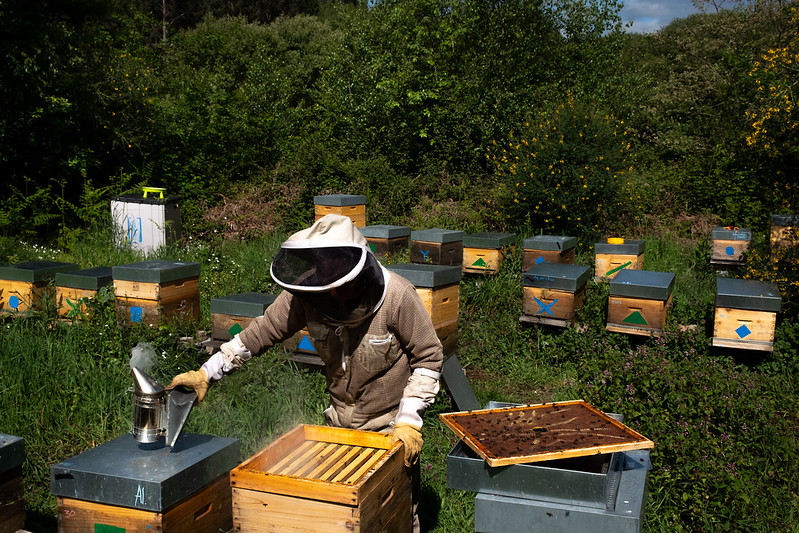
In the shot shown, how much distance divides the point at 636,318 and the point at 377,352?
3224mm

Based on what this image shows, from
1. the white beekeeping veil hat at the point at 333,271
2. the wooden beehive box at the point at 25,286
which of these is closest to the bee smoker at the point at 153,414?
the white beekeeping veil hat at the point at 333,271

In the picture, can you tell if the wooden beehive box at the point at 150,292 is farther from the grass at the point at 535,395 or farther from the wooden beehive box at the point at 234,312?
the wooden beehive box at the point at 234,312

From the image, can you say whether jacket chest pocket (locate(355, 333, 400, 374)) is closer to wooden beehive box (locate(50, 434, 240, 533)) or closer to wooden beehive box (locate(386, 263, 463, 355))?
wooden beehive box (locate(50, 434, 240, 533))

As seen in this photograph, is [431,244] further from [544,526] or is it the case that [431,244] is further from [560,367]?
[544,526]

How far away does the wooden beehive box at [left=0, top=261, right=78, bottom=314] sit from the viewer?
201 inches

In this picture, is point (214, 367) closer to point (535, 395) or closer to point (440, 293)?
point (440, 293)

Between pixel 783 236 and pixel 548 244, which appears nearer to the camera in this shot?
pixel 548 244

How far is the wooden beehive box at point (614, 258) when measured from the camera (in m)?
6.46

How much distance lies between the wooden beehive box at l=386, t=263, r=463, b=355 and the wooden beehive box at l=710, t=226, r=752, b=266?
427 cm

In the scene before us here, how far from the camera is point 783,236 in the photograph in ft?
22.3

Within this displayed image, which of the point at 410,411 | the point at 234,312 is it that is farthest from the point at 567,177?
the point at 410,411

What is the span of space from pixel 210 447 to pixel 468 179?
906 centimetres

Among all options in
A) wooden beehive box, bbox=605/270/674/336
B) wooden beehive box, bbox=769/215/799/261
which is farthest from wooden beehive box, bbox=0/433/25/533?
wooden beehive box, bbox=769/215/799/261

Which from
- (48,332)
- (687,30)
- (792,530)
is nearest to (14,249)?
(48,332)
